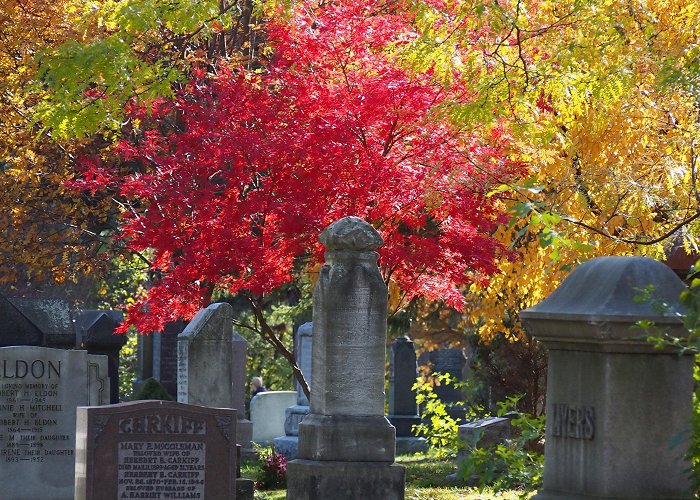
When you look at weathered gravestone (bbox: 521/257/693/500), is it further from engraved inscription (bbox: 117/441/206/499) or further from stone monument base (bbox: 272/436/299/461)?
stone monument base (bbox: 272/436/299/461)

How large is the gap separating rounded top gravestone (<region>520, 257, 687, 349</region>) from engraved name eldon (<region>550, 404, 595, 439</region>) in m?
0.35

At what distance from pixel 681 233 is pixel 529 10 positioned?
3884mm

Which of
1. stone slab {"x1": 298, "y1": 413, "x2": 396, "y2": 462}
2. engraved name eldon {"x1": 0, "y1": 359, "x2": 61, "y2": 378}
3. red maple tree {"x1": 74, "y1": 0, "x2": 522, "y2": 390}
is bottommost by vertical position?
stone slab {"x1": 298, "y1": 413, "x2": 396, "y2": 462}

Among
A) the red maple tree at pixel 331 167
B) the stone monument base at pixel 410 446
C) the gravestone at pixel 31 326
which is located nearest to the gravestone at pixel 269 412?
the stone monument base at pixel 410 446

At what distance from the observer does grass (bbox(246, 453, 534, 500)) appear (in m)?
15.7

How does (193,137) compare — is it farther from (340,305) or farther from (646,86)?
(646,86)

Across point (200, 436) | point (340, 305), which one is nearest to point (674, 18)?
point (340, 305)

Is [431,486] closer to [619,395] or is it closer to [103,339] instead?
A: [103,339]

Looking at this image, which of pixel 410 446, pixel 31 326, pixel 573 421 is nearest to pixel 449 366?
pixel 410 446

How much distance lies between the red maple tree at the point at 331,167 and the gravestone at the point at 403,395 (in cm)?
1090

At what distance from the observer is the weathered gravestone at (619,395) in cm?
664

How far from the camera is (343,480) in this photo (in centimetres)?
1251

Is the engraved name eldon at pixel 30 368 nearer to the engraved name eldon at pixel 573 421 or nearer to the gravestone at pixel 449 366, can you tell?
the engraved name eldon at pixel 573 421

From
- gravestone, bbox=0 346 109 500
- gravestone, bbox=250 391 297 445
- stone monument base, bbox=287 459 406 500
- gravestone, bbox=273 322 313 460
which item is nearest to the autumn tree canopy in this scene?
gravestone, bbox=0 346 109 500
